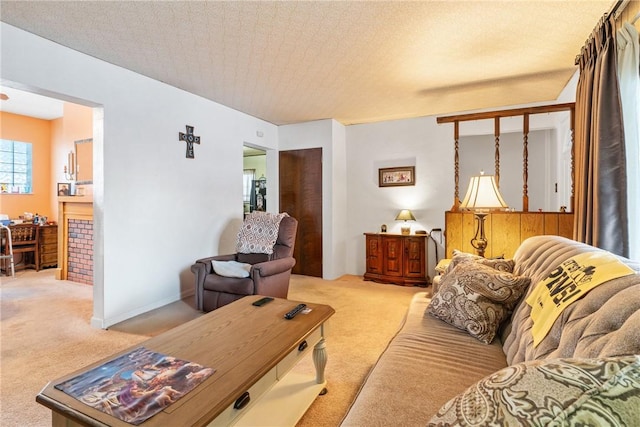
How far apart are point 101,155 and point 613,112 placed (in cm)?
390

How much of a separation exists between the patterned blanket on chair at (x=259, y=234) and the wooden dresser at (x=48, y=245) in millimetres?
3908

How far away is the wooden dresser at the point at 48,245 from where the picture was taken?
5180mm

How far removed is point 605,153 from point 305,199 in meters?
3.66

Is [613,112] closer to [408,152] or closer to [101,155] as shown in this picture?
[408,152]

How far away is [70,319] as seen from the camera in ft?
9.89

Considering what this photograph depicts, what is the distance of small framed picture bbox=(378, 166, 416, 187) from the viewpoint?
470 cm

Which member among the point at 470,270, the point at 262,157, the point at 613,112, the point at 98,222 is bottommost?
the point at 470,270

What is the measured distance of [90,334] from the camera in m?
2.69

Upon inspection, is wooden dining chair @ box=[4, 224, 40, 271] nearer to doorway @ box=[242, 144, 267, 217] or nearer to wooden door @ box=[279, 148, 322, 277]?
doorway @ box=[242, 144, 267, 217]

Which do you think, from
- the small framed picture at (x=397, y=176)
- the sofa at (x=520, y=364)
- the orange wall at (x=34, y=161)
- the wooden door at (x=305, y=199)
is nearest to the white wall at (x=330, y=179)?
the wooden door at (x=305, y=199)

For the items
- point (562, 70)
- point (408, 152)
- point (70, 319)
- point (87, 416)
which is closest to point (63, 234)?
point (70, 319)

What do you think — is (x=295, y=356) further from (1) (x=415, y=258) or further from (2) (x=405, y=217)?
(2) (x=405, y=217)

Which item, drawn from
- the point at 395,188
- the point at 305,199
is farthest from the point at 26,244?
the point at 395,188

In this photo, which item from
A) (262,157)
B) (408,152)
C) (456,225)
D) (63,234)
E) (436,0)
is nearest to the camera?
(436,0)
